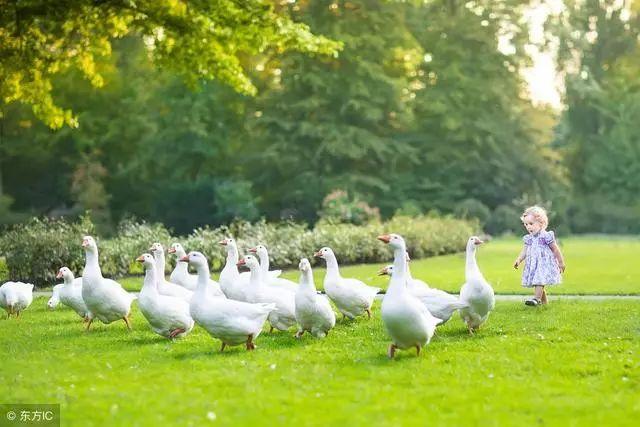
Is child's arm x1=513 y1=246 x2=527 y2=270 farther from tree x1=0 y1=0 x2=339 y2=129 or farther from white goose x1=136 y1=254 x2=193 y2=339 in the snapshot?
white goose x1=136 y1=254 x2=193 y2=339

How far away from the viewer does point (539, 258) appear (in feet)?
51.9

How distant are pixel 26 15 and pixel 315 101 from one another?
30.3 meters

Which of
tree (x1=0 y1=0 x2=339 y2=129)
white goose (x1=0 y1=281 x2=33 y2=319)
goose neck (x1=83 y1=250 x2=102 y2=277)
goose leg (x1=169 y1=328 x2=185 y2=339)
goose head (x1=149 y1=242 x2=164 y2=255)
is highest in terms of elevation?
tree (x1=0 y1=0 x2=339 y2=129)

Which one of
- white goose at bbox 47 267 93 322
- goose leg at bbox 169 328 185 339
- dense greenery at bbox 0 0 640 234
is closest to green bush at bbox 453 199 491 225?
dense greenery at bbox 0 0 640 234

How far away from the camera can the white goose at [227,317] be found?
35.3ft

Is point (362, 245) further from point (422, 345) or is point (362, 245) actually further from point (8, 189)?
point (8, 189)

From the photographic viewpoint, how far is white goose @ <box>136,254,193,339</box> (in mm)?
11820

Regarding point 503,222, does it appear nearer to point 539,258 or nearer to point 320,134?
point 320,134

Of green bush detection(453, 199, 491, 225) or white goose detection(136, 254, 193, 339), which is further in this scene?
green bush detection(453, 199, 491, 225)

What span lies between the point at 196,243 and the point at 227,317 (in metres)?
13.8

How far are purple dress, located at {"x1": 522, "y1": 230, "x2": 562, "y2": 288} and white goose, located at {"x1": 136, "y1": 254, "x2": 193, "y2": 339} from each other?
20.6 ft

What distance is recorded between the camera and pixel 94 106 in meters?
49.9

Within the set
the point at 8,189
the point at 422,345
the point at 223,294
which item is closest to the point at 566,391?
the point at 422,345

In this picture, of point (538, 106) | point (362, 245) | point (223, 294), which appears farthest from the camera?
point (538, 106)
